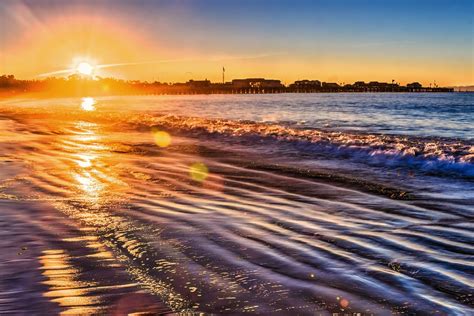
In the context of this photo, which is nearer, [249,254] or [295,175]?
[249,254]

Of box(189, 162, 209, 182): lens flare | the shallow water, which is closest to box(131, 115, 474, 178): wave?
the shallow water

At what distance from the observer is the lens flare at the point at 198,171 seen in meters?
10.5

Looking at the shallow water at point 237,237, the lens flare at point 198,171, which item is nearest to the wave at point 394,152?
the shallow water at point 237,237

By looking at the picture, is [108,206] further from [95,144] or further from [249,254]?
[95,144]

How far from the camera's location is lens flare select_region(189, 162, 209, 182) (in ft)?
34.3

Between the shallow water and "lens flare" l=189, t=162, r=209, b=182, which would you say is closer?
the shallow water

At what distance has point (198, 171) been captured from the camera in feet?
37.9

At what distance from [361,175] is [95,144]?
1036 cm

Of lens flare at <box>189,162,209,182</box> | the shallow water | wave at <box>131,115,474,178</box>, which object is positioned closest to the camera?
the shallow water

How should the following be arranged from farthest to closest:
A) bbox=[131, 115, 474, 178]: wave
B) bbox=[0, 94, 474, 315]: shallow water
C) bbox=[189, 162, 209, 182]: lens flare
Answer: bbox=[131, 115, 474, 178]: wave < bbox=[189, 162, 209, 182]: lens flare < bbox=[0, 94, 474, 315]: shallow water

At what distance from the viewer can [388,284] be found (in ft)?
14.1

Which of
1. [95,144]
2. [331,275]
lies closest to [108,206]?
[331,275]

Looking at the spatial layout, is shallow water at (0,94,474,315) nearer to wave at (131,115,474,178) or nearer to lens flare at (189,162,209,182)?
lens flare at (189,162,209,182)

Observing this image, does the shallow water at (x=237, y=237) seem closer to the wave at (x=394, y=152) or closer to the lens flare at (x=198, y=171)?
the lens flare at (x=198, y=171)
